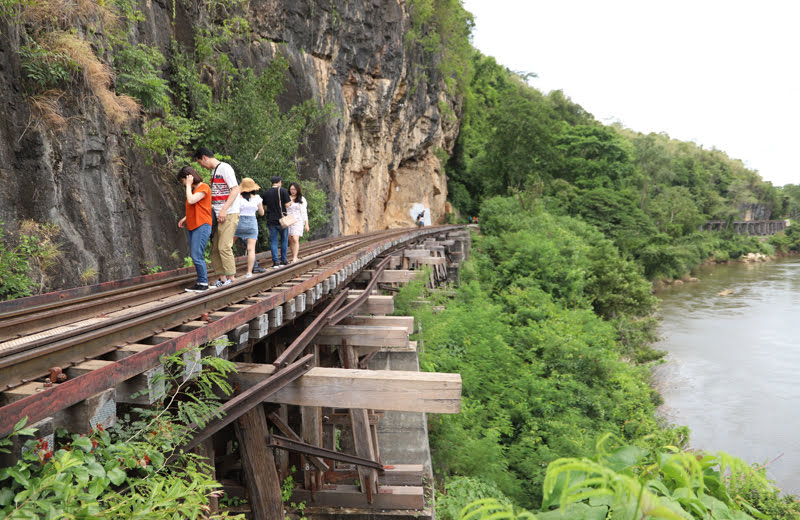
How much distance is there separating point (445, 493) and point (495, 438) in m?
1.75

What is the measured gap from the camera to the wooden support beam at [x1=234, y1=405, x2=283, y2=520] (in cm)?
367

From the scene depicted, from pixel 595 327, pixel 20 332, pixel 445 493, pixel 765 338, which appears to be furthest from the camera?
pixel 765 338

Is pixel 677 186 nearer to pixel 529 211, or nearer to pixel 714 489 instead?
pixel 529 211

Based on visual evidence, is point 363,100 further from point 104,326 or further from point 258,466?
point 104,326

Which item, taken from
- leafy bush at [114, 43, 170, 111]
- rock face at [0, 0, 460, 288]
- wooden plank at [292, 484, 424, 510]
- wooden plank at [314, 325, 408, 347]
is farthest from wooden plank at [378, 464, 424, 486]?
leafy bush at [114, 43, 170, 111]

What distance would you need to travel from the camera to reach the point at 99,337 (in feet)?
9.21

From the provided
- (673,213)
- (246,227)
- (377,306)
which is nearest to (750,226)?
(673,213)

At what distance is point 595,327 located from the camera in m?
16.2

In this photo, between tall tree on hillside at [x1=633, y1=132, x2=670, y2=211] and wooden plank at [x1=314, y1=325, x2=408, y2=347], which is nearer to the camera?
wooden plank at [x1=314, y1=325, x2=408, y2=347]

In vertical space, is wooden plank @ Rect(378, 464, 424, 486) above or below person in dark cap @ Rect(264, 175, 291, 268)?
below

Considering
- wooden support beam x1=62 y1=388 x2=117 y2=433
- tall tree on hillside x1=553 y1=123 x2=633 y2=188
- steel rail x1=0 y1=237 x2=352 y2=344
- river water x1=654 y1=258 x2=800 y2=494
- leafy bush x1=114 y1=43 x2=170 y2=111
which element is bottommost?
river water x1=654 y1=258 x2=800 y2=494

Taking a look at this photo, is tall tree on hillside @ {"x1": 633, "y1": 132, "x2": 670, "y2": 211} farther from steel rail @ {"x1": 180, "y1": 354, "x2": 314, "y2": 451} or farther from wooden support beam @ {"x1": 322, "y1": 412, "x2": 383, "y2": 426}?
steel rail @ {"x1": 180, "y1": 354, "x2": 314, "y2": 451}

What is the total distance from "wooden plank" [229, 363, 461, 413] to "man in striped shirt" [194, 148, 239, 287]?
213 centimetres

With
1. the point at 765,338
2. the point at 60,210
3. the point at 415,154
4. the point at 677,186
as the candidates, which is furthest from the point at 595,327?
the point at 677,186
